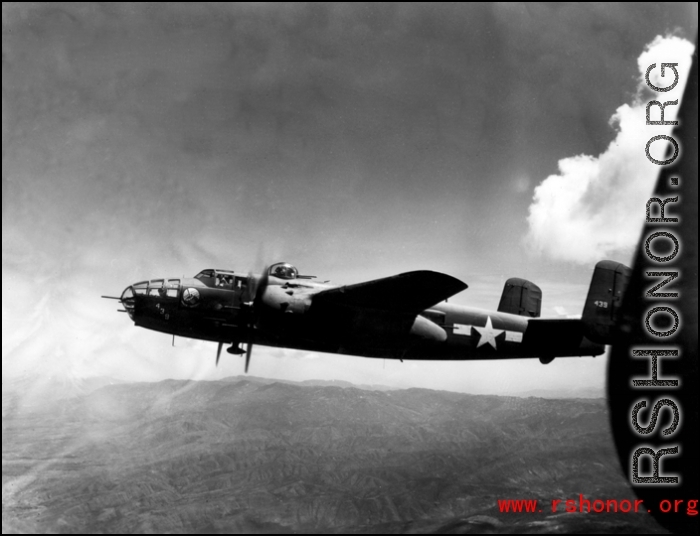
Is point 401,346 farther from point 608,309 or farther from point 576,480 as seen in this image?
point 576,480

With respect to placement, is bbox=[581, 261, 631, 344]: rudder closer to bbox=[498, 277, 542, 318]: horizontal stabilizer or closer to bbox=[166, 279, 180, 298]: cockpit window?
bbox=[498, 277, 542, 318]: horizontal stabilizer

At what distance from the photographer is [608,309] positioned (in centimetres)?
1834

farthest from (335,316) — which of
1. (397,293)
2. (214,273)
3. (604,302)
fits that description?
(604,302)

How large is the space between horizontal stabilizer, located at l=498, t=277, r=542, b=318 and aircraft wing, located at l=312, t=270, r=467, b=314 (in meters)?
7.00

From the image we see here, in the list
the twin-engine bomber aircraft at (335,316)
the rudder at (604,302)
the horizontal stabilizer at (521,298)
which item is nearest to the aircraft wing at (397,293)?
the twin-engine bomber aircraft at (335,316)

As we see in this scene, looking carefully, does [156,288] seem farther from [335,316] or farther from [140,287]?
[335,316]

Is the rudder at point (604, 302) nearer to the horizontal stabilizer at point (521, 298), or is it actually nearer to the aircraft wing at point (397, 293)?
the horizontal stabilizer at point (521, 298)

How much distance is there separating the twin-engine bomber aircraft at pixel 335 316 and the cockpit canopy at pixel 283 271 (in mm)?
39

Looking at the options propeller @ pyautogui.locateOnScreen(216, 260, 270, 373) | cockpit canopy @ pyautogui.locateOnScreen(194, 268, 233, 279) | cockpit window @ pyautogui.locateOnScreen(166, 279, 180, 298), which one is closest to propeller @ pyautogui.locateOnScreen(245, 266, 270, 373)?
propeller @ pyautogui.locateOnScreen(216, 260, 270, 373)

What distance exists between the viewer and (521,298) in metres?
21.2

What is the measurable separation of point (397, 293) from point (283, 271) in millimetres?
4470

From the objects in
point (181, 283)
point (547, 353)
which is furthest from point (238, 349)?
point (547, 353)

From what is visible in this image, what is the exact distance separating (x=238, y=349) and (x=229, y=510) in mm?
171903

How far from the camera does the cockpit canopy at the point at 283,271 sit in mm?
16656
